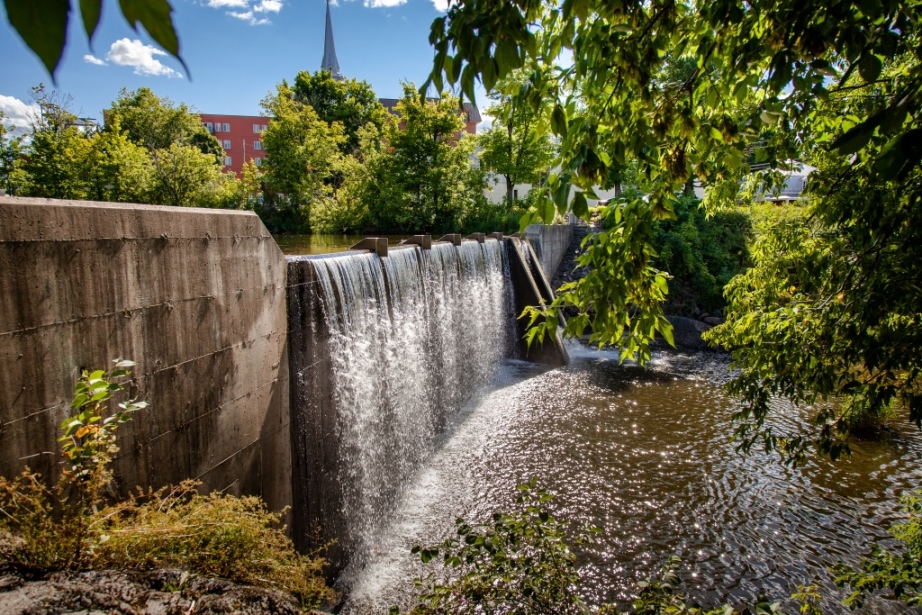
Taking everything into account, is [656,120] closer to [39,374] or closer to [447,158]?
[39,374]

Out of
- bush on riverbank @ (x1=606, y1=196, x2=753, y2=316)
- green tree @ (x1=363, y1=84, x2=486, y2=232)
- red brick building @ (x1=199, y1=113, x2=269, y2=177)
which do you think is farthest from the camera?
red brick building @ (x1=199, y1=113, x2=269, y2=177)

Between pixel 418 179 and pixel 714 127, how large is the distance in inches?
980

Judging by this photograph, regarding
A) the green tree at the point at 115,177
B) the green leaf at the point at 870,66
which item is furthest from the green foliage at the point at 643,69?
the green tree at the point at 115,177

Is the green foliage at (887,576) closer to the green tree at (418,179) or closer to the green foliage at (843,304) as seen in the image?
the green foliage at (843,304)

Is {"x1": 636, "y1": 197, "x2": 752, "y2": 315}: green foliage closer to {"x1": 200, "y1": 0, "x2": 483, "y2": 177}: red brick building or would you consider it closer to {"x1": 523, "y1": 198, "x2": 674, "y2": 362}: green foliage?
{"x1": 523, "y1": 198, "x2": 674, "y2": 362}: green foliage

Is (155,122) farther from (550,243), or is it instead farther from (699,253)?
(699,253)

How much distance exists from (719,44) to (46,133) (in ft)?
115

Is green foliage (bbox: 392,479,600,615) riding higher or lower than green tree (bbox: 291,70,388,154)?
lower

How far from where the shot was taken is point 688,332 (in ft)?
60.7

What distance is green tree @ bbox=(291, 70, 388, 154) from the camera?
46906 mm

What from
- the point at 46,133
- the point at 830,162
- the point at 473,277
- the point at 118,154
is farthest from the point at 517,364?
the point at 46,133

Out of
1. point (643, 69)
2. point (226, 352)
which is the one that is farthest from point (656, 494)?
point (643, 69)

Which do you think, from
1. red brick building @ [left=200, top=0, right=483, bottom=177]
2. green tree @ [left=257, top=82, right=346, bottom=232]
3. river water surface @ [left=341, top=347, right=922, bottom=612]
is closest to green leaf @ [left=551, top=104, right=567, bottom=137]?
river water surface @ [left=341, top=347, right=922, bottom=612]

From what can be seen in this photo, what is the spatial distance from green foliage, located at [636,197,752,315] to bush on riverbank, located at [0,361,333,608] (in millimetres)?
18972
